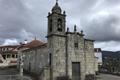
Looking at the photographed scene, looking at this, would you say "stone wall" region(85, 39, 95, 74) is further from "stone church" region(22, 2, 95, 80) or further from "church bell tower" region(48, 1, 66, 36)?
"church bell tower" region(48, 1, 66, 36)

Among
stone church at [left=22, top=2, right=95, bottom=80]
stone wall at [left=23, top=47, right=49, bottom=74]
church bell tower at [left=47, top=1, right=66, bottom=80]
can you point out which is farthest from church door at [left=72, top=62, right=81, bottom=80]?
stone wall at [left=23, top=47, right=49, bottom=74]

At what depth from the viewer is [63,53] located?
27219 millimetres

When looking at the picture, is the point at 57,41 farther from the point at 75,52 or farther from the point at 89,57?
the point at 89,57

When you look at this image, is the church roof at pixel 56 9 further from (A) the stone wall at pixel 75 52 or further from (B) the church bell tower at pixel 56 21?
(A) the stone wall at pixel 75 52

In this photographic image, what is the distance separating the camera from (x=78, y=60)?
28875 millimetres

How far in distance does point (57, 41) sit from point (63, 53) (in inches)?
77.1

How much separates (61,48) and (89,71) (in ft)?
21.5

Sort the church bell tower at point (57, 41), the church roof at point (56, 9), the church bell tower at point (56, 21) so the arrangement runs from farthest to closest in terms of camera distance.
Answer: the church roof at point (56, 9) → the church bell tower at point (56, 21) → the church bell tower at point (57, 41)

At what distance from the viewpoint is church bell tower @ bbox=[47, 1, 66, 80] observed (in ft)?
85.7

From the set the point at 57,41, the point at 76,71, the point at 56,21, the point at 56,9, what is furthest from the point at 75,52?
the point at 56,9

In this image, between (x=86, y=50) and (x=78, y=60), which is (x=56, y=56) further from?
(x=86, y=50)

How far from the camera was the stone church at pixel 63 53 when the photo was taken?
85.9 feet

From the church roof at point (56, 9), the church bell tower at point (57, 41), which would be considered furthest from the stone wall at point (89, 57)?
the church roof at point (56, 9)

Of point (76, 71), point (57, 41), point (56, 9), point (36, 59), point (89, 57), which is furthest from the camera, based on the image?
point (36, 59)
